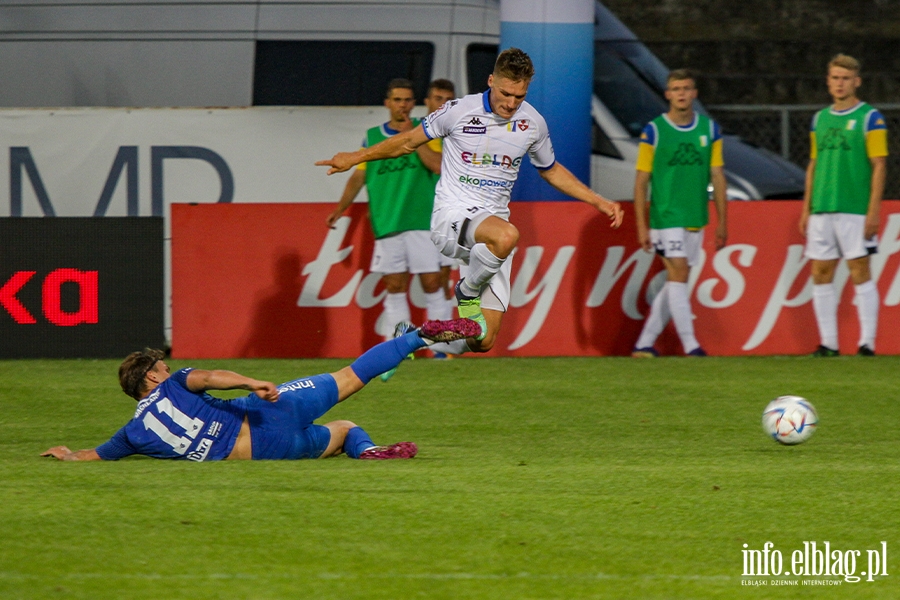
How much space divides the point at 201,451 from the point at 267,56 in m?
8.15

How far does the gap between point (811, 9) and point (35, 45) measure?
10.8 m

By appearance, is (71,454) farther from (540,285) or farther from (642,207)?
(642,207)

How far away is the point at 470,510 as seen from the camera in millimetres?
5242

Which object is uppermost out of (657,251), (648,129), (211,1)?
(211,1)

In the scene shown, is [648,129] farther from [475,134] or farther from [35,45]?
[35,45]

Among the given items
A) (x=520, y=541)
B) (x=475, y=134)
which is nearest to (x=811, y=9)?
(x=475, y=134)

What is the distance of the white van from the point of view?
44.2 ft

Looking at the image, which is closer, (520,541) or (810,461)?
(520,541)

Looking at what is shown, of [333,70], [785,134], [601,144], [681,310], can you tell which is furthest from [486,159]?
[785,134]

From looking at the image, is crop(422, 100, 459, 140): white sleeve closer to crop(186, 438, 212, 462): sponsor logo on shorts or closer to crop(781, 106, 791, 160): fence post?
crop(186, 438, 212, 462): sponsor logo on shorts

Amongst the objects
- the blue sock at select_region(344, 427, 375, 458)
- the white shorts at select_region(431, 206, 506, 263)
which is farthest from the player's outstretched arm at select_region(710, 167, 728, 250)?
the blue sock at select_region(344, 427, 375, 458)

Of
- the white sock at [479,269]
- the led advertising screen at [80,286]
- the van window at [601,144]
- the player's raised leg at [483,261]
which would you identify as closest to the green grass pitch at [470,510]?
the player's raised leg at [483,261]

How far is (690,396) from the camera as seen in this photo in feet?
29.1

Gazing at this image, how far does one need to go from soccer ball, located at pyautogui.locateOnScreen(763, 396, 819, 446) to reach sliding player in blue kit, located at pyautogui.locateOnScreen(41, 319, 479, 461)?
1828 mm
